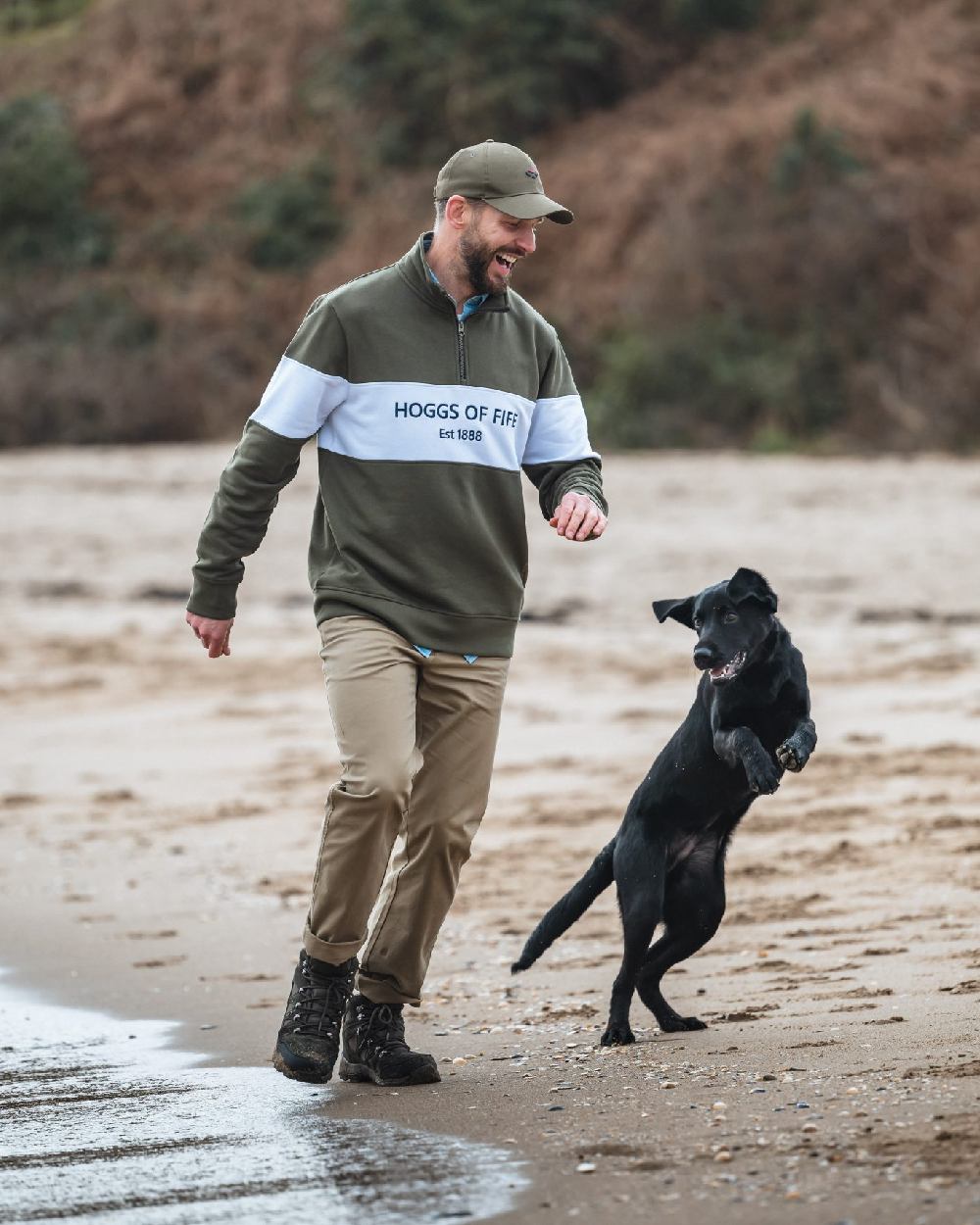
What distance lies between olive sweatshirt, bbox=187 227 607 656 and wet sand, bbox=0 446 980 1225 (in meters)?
1.10

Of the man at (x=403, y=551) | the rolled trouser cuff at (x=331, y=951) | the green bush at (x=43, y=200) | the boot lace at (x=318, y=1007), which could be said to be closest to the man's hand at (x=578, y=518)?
the man at (x=403, y=551)

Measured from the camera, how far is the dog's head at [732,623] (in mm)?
4680

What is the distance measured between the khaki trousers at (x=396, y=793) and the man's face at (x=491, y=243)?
790mm

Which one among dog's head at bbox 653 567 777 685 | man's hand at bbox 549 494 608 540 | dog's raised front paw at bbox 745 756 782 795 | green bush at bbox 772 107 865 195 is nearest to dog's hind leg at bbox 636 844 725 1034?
dog's raised front paw at bbox 745 756 782 795

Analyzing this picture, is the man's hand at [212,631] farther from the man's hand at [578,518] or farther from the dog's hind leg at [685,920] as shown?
the dog's hind leg at [685,920]

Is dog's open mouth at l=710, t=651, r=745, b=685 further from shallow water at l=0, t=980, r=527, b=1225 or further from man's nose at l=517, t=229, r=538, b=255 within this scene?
shallow water at l=0, t=980, r=527, b=1225

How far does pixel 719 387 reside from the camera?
22422mm

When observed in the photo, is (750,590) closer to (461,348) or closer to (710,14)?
(461,348)

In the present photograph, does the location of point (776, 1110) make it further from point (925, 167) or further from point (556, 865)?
point (925, 167)

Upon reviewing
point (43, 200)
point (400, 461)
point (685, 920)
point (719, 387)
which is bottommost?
point (685, 920)

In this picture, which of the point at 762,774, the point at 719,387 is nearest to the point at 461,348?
the point at 762,774

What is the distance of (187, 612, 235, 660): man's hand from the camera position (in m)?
4.76

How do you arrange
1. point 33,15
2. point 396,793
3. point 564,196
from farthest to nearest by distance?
point 33,15 < point 564,196 < point 396,793

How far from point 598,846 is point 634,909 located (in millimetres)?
3007
